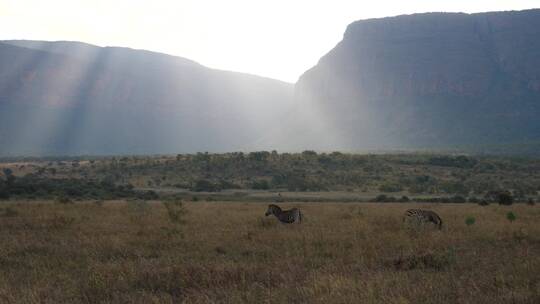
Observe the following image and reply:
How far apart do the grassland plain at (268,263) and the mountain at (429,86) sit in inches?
5049

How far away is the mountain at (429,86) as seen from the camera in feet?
479

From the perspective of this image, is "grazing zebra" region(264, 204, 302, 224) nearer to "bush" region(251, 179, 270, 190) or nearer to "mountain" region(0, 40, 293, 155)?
"bush" region(251, 179, 270, 190)

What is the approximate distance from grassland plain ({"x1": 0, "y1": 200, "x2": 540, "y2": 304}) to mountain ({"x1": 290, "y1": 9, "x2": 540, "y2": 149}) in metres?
128

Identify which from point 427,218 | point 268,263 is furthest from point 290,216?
point 268,263

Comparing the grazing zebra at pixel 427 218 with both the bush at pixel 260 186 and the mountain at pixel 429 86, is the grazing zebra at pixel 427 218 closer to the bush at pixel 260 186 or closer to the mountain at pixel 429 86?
the bush at pixel 260 186

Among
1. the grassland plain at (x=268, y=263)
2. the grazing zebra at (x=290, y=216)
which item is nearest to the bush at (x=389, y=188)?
the grassland plain at (x=268, y=263)

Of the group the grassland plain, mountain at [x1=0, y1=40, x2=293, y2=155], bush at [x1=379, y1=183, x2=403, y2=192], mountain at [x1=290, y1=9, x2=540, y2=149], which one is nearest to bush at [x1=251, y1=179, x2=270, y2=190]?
bush at [x1=379, y1=183, x2=403, y2=192]

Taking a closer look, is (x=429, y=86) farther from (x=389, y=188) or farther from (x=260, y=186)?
(x=260, y=186)

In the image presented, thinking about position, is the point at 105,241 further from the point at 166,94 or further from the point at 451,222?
the point at 166,94

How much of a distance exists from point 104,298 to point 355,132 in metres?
156

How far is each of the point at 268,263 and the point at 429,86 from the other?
16807 centimetres

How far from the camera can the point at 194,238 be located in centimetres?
1322

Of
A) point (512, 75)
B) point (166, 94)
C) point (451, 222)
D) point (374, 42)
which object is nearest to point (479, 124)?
point (512, 75)

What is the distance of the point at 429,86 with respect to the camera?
168875 millimetres
